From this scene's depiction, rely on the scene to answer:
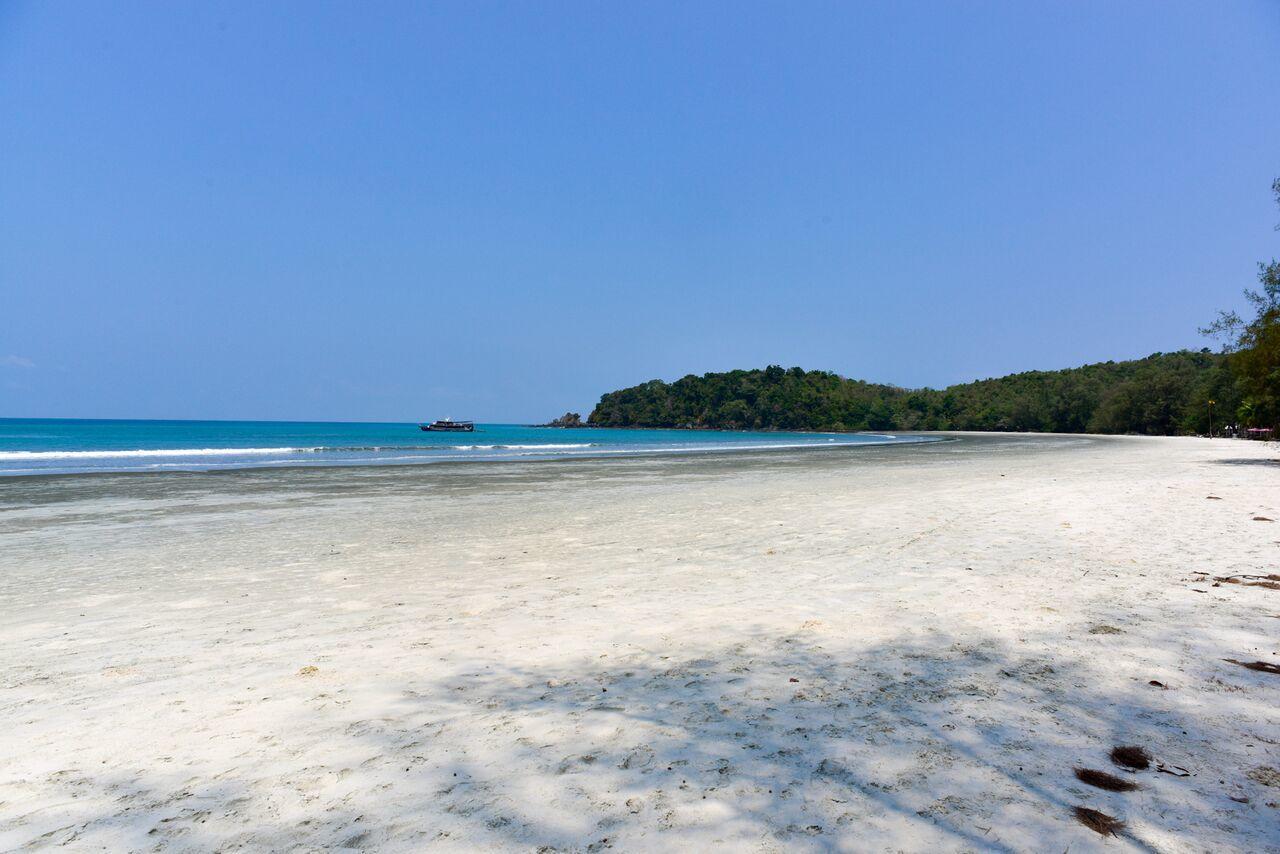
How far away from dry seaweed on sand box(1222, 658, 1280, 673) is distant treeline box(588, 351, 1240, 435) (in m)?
59.1

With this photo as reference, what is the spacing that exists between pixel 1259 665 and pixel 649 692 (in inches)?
155

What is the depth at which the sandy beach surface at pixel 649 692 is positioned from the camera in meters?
2.56

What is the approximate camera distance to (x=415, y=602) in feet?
20.6

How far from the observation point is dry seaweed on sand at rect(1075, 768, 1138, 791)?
2705mm

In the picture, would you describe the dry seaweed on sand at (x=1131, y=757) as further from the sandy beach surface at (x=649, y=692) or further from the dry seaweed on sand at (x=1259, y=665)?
the dry seaweed on sand at (x=1259, y=665)

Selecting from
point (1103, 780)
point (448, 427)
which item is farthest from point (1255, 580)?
point (448, 427)

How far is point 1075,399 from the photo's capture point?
110125 mm

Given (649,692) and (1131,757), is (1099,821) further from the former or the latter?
(649,692)

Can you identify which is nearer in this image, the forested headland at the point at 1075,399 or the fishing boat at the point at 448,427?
the forested headland at the point at 1075,399

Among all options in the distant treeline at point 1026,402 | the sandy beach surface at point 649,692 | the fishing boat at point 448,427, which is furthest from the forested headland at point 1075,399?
the fishing boat at point 448,427

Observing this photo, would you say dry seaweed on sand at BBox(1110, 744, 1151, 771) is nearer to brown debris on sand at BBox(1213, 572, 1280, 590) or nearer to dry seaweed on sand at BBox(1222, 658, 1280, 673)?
dry seaweed on sand at BBox(1222, 658, 1280, 673)

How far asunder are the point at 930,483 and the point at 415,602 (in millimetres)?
14967

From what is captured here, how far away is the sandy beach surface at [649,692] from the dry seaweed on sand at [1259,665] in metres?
0.05

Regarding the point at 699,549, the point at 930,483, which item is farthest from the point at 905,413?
the point at 699,549
